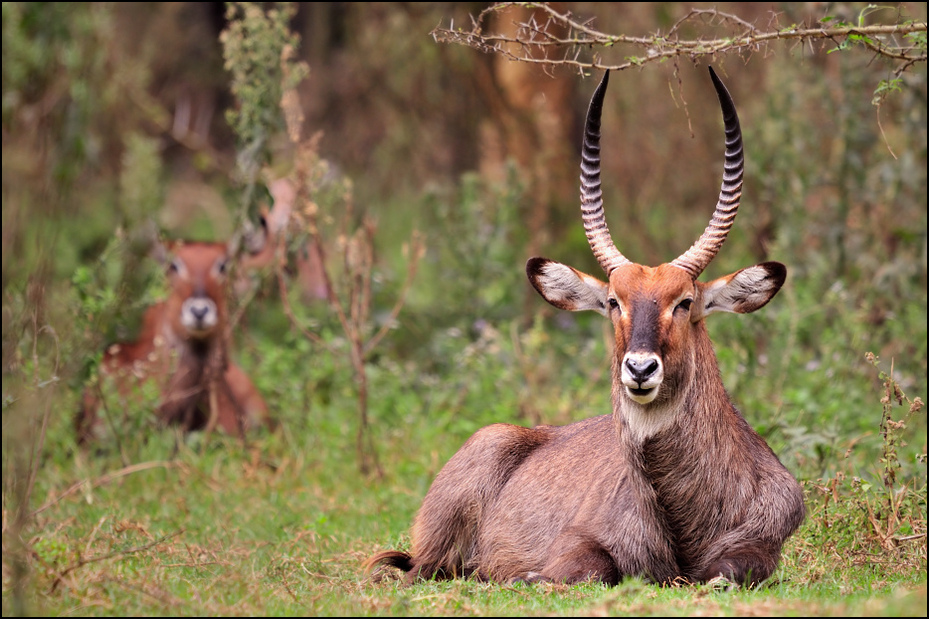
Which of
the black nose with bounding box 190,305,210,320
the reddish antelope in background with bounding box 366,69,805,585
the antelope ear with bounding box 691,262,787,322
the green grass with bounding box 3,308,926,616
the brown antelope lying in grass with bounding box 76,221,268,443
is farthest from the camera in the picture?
the black nose with bounding box 190,305,210,320

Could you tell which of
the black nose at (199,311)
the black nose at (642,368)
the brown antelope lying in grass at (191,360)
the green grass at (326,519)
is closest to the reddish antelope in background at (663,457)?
the black nose at (642,368)

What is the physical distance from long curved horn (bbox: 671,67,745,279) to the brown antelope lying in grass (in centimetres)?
419

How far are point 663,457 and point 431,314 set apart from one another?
6.34 metres

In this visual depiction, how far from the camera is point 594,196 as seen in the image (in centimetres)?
578

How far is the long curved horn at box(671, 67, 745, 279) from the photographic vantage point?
18.1 feet

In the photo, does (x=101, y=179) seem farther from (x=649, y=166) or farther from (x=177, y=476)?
(x=177, y=476)

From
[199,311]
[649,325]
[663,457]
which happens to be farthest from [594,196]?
[199,311]

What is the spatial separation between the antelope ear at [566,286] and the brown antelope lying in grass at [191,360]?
345cm

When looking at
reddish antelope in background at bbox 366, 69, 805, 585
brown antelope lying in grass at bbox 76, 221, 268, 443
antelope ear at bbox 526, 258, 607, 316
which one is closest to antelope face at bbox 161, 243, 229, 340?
brown antelope lying in grass at bbox 76, 221, 268, 443

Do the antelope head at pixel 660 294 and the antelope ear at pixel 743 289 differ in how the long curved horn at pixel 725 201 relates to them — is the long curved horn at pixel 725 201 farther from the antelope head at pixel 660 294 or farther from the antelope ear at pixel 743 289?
the antelope ear at pixel 743 289

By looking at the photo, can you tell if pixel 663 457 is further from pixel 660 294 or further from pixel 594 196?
pixel 594 196

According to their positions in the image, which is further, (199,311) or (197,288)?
(197,288)

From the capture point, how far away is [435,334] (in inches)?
435

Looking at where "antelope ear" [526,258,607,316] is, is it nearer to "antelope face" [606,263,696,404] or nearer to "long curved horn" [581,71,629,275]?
"long curved horn" [581,71,629,275]
